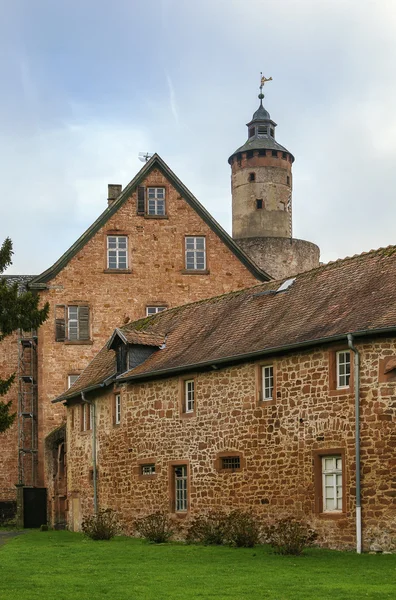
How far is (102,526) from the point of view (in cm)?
2905

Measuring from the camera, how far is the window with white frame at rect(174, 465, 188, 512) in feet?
93.7

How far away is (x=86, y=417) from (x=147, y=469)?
5.05 meters

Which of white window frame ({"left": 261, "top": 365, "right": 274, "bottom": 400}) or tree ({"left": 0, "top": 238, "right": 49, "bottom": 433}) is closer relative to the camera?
white window frame ({"left": 261, "top": 365, "right": 274, "bottom": 400})

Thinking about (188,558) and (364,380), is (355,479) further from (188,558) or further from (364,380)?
(188,558)

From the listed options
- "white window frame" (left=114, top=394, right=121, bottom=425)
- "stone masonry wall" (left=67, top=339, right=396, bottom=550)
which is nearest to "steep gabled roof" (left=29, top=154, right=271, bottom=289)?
"stone masonry wall" (left=67, top=339, right=396, bottom=550)

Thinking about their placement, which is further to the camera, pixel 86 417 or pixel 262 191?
pixel 262 191

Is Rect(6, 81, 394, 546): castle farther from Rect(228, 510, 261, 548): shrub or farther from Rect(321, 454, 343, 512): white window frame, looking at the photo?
Rect(228, 510, 261, 548): shrub

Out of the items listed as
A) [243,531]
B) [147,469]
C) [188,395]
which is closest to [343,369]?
[243,531]

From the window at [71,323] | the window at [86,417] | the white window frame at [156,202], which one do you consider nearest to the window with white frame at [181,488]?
the window at [86,417]

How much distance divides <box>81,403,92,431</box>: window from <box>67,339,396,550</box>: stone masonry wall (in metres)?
1.57

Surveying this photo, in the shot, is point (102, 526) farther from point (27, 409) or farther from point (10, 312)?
point (27, 409)

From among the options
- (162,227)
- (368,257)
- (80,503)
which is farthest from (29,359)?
(368,257)

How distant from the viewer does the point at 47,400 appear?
42.1 metres

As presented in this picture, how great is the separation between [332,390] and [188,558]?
4663 mm
